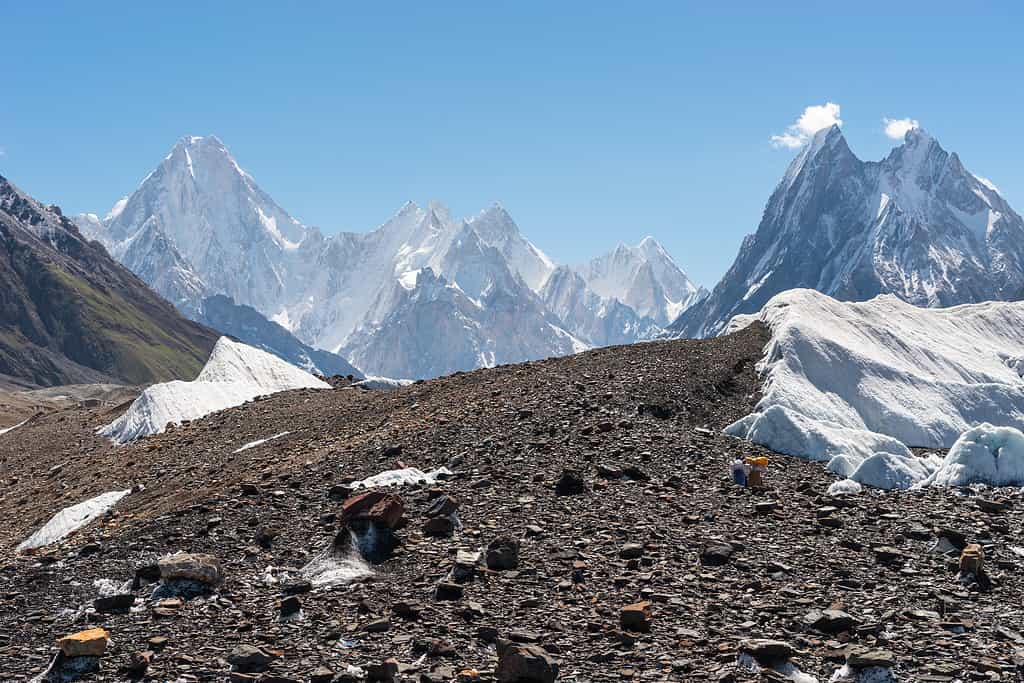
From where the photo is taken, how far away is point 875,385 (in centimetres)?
3247

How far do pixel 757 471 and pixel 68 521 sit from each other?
60.7 feet

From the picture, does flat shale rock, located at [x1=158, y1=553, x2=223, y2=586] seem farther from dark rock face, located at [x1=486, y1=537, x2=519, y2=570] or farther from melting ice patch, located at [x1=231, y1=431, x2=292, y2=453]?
melting ice patch, located at [x1=231, y1=431, x2=292, y2=453]

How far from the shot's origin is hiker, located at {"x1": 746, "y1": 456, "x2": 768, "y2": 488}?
23.1m

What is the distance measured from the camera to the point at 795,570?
683 inches

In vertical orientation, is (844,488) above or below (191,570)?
above

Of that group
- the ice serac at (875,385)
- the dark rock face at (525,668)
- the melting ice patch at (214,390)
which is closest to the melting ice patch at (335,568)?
the dark rock face at (525,668)

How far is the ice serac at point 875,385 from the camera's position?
87.8ft

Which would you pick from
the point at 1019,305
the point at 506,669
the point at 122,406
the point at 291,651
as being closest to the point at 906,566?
the point at 506,669

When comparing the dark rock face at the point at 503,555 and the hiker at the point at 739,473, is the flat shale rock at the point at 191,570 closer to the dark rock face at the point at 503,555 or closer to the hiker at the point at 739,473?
the dark rock face at the point at 503,555

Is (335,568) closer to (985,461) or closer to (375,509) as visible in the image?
(375,509)

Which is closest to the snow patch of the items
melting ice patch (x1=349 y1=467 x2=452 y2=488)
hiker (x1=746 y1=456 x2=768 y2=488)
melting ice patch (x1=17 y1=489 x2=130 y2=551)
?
hiker (x1=746 y1=456 x2=768 y2=488)

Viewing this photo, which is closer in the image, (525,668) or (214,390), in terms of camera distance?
(525,668)

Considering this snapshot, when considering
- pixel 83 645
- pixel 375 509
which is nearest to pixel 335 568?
pixel 375 509

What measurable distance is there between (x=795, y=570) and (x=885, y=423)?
15.8m
